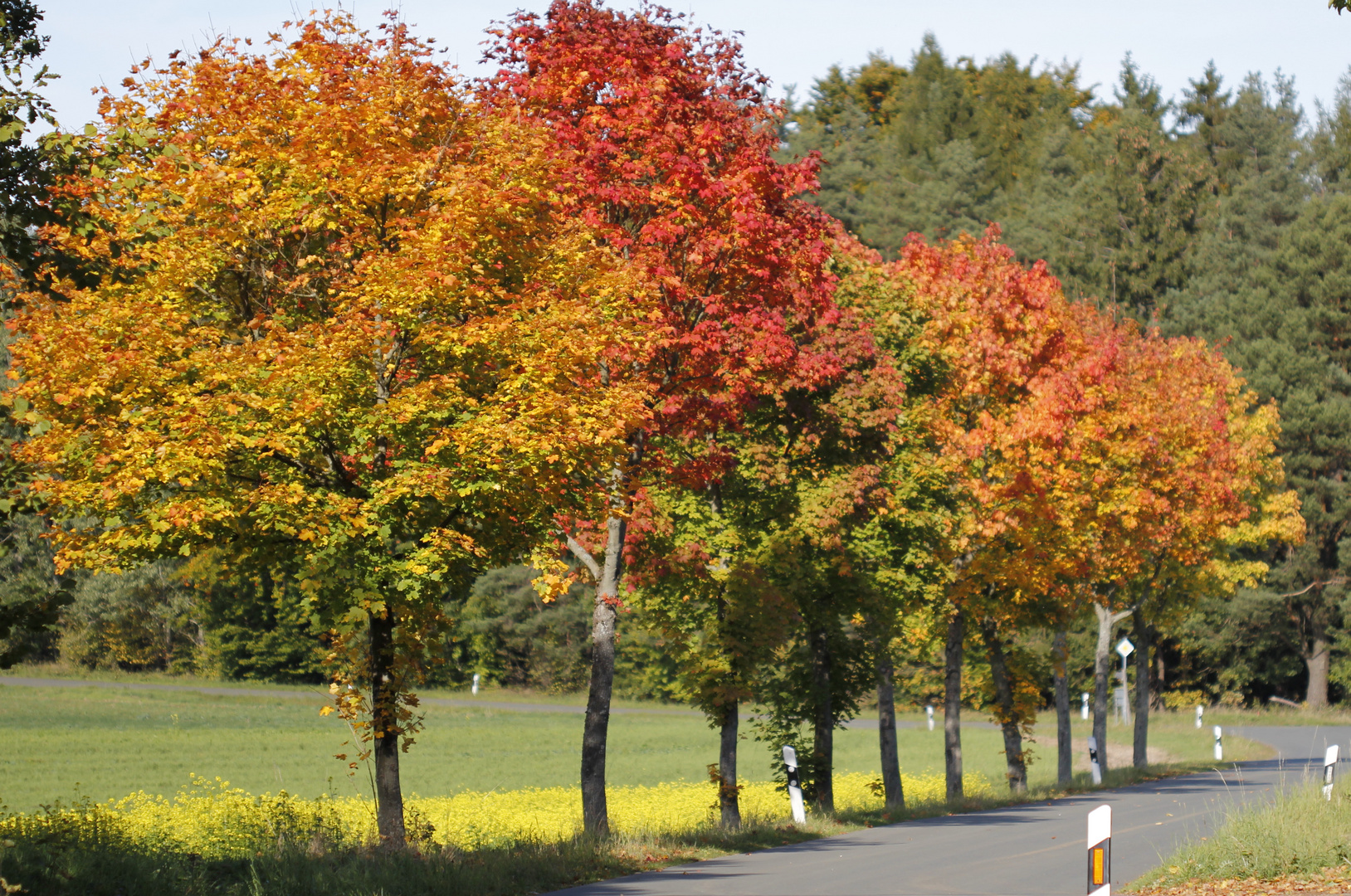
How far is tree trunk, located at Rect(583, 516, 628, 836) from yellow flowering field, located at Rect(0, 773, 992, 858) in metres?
0.48

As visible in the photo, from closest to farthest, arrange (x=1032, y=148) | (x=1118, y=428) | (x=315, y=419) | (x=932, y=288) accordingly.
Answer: (x=315, y=419) < (x=932, y=288) < (x=1118, y=428) < (x=1032, y=148)

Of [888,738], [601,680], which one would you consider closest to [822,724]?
[888,738]

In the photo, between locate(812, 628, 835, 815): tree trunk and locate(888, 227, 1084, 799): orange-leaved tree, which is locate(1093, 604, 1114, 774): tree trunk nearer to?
locate(888, 227, 1084, 799): orange-leaved tree

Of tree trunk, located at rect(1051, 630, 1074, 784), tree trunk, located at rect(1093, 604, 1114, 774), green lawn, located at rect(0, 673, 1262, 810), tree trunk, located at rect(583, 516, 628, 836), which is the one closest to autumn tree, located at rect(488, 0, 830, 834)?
tree trunk, located at rect(583, 516, 628, 836)

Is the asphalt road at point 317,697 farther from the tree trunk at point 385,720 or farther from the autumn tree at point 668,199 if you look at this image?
the tree trunk at point 385,720

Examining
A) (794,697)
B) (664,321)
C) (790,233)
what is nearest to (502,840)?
(664,321)

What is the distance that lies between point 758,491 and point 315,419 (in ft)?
37.3

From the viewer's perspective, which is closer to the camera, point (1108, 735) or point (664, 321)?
point (664, 321)

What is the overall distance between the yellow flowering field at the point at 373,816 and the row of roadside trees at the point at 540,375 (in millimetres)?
1117

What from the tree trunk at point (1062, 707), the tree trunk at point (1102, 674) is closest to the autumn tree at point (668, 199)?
the tree trunk at point (1062, 707)

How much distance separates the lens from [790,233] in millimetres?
17688

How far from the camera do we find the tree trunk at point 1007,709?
29.5 m

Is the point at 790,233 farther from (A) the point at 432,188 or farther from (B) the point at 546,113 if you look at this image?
(A) the point at 432,188

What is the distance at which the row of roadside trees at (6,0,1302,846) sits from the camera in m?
11.9
